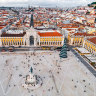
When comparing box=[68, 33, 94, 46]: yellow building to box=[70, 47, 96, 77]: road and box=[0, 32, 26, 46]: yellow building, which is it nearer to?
box=[70, 47, 96, 77]: road

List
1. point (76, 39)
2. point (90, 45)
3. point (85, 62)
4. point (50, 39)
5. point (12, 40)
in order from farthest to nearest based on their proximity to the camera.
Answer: point (76, 39)
point (50, 39)
point (12, 40)
point (90, 45)
point (85, 62)

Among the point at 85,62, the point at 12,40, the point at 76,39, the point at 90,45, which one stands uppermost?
the point at 76,39

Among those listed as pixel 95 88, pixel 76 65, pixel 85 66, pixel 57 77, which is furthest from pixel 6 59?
pixel 95 88

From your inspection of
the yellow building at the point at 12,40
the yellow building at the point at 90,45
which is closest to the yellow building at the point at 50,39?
the yellow building at the point at 12,40

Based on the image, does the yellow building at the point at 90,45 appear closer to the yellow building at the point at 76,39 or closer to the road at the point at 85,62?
the yellow building at the point at 76,39

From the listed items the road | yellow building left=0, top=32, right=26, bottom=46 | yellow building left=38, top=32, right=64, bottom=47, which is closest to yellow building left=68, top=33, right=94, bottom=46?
yellow building left=38, top=32, right=64, bottom=47

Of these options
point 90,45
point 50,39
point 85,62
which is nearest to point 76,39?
point 90,45

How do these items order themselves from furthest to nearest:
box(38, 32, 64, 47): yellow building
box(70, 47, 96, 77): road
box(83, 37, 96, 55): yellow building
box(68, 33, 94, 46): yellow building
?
box(68, 33, 94, 46): yellow building → box(38, 32, 64, 47): yellow building → box(83, 37, 96, 55): yellow building → box(70, 47, 96, 77): road

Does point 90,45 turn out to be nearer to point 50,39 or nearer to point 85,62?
point 85,62

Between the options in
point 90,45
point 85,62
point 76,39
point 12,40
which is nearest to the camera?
point 85,62

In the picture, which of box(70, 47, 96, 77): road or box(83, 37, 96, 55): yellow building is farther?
box(83, 37, 96, 55): yellow building
